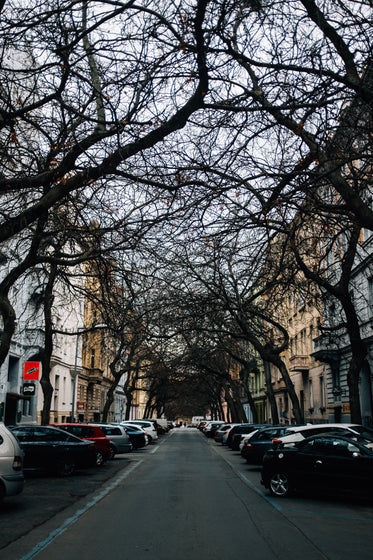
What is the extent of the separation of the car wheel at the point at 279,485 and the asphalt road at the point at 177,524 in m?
0.28

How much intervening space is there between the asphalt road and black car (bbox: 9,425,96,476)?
158 cm

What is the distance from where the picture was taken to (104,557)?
690 cm

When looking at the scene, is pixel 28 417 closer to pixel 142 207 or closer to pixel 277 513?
pixel 142 207

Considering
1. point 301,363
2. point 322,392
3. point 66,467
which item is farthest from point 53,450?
point 301,363

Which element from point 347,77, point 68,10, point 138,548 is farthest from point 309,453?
point 68,10

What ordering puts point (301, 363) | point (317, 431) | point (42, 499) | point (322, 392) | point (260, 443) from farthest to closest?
point (301, 363) < point (322, 392) < point (260, 443) < point (317, 431) < point (42, 499)

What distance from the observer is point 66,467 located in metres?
17.4

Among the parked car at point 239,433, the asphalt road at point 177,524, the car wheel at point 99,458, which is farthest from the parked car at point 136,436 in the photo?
the asphalt road at point 177,524

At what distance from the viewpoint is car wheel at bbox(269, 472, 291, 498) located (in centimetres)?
1259

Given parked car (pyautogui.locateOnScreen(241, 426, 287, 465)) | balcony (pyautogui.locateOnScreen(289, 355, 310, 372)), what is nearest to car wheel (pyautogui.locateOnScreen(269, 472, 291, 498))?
parked car (pyautogui.locateOnScreen(241, 426, 287, 465))

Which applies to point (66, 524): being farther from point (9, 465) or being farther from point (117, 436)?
point (117, 436)

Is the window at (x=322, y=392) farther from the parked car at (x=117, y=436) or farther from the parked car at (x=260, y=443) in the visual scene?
the parked car at (x=260, y=443)

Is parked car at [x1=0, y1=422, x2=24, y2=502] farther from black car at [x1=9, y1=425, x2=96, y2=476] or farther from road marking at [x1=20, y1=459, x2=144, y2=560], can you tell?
black car at [x1=9, y1=425, x2=96, y2=476]

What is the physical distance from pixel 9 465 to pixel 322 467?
6.33m
